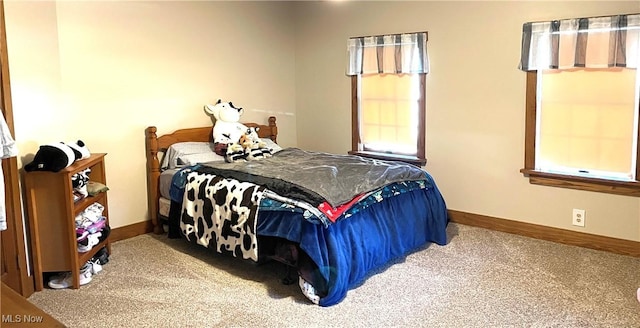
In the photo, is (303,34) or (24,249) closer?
(24,249)

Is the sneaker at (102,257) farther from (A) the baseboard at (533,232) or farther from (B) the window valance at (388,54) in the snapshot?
(B) the window valance at (388,54)

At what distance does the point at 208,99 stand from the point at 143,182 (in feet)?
3.15

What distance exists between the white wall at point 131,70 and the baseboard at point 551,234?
2.24 metres

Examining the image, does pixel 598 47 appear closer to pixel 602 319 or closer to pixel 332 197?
pixel 602 319

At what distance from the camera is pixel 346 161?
13.5 feet

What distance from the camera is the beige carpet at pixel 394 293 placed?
2.86m

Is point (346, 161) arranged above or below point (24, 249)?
above

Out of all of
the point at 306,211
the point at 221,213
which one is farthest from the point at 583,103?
the point at 221,213

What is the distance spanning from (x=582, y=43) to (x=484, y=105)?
0.86 meters

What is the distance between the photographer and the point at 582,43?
3.73 meters

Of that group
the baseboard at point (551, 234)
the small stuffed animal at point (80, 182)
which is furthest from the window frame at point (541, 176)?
the small stuffed animal at point (80, 182)

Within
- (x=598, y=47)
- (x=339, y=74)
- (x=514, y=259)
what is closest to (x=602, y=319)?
(x=514, y=259)

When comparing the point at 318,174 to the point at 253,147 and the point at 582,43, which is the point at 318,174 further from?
the point at 582,43

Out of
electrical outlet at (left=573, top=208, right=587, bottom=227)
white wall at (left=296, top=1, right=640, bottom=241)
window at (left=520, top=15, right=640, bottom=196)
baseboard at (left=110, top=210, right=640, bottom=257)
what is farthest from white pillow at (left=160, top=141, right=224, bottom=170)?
electrical outlet at (left=573, top=208, right=587, bottom=227)
